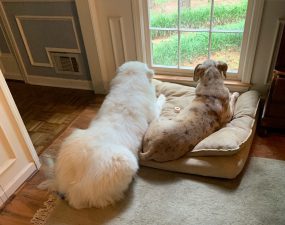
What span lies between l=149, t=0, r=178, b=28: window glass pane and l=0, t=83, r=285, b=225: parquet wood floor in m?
1.18

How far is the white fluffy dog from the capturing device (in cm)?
152

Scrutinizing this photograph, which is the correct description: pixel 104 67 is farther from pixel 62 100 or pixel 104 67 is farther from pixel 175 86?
pixel 175 86

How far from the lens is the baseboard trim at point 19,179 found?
1.79m

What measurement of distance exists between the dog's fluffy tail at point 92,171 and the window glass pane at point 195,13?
1.35 metres

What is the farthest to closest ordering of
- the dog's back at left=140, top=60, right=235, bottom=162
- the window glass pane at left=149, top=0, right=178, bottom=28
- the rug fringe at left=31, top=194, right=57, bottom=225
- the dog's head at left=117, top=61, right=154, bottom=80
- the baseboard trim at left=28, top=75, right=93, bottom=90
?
1. the baseboard trim at left=28, top=75, right=93, bottom=90
2. the window glass pane at left=149, top=0, right=178, bottom=28
3. the dog's head at left=117, top=61, right=154, bottom=80
4. the dog's back at left=140, top=60, right=235, bottom=162
5. the rug fringe at left=31, top=194, right=57, bottom=225

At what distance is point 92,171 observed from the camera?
151 cm

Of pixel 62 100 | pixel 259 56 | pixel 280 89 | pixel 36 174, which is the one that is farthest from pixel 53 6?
pixel 280 89

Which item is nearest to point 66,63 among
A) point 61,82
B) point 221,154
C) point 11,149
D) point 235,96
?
point 61,82

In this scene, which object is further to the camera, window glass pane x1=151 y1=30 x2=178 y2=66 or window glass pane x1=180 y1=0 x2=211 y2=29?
window glass pane x1=151 y1=30 x2=178 y2=66

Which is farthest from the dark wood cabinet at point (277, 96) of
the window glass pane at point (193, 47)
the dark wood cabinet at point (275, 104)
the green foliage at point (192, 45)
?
the window glass pane at point (193, 47)

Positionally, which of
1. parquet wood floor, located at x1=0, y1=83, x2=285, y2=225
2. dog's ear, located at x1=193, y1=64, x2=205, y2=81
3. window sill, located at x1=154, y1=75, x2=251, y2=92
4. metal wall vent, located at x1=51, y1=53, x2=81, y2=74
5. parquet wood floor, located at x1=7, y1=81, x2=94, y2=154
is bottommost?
parquet wood floor, located at x1=0, y1=83, x2=285, y2=225

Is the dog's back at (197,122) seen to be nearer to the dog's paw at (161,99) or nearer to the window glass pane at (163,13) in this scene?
the dog's paw at (161,99)

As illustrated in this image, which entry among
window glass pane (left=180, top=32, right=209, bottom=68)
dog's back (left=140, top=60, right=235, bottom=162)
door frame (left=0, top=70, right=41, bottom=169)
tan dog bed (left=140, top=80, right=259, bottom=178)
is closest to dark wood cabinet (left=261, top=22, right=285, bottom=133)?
tan dog bed (left=140, top=80, right=259, bottom=178)

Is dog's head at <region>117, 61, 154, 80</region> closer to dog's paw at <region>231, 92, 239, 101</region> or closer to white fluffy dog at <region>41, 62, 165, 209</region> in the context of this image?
white fluffy dog at <region>41, 62, 165, 209</region>
